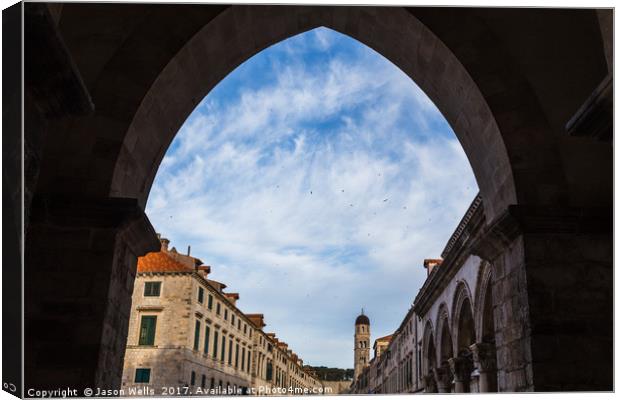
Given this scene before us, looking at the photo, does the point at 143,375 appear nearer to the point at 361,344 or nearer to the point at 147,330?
the point at 147,330

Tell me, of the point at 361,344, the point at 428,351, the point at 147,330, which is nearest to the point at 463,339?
the point at 428,351

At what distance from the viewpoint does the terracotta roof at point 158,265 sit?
3127cm

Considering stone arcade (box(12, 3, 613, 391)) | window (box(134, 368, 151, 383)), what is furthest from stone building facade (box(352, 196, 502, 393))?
window (box(134, 368, 151, 383))

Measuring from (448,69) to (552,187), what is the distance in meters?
1.89

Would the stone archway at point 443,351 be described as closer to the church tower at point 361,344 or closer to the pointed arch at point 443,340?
the pointed arch at point 443,340

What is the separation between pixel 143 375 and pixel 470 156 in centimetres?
2590

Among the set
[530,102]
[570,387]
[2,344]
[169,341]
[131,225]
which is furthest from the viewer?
[169,341]

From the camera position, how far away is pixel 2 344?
14.0ft

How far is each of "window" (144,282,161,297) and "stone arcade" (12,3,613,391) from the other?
24797 millimetres

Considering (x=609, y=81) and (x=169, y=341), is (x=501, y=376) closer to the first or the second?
(x=609, y=81)

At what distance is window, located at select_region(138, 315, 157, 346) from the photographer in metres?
29.9

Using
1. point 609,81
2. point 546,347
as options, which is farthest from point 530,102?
point 609,81

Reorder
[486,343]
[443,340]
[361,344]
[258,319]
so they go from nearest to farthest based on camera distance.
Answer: [486,343], [443,340], [258,319], [361,344]

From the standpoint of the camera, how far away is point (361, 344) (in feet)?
324
